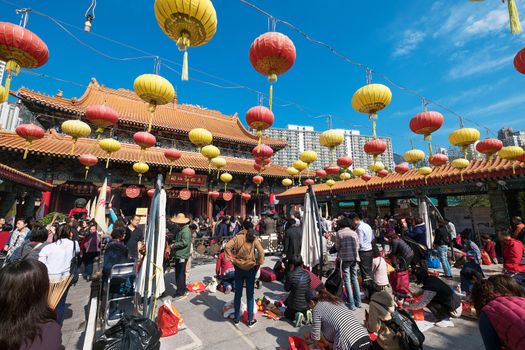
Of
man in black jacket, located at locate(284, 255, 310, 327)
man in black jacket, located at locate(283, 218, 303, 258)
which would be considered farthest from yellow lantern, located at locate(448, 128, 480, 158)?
man in black jacket, located at locate(284, 255, 310, 327)

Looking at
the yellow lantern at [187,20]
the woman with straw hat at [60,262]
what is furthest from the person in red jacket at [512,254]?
the woman with straw hat at [60,262]

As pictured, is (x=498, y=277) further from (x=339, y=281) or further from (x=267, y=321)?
(x=267, y=321)

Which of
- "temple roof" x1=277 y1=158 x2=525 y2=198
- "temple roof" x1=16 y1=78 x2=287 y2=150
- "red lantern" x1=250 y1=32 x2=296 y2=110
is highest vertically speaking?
"temple roof" x1=16 y1=78 x2=287 y2=150

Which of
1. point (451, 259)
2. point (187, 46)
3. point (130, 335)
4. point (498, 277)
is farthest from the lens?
point (451, 259)

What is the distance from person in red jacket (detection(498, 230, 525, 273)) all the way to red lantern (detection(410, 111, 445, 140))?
93.1 inches

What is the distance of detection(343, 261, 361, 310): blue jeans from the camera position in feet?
13.5

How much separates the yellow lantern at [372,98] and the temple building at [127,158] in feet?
29.7

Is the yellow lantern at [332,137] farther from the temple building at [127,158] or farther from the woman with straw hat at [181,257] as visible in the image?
the temple building at [127,158]

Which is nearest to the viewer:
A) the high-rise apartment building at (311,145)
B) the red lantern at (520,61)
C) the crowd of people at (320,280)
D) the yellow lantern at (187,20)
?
the crowd of people at (320,280)

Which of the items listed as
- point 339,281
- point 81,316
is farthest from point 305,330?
point 81,316

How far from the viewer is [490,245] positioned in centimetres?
759

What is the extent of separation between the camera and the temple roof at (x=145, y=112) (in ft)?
36.4

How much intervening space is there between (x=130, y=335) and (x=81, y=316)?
3.04 meters

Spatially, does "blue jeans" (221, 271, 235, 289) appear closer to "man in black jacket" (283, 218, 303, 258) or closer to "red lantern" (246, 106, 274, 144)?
"man in black jacket" (283, 218, 303, 258)
